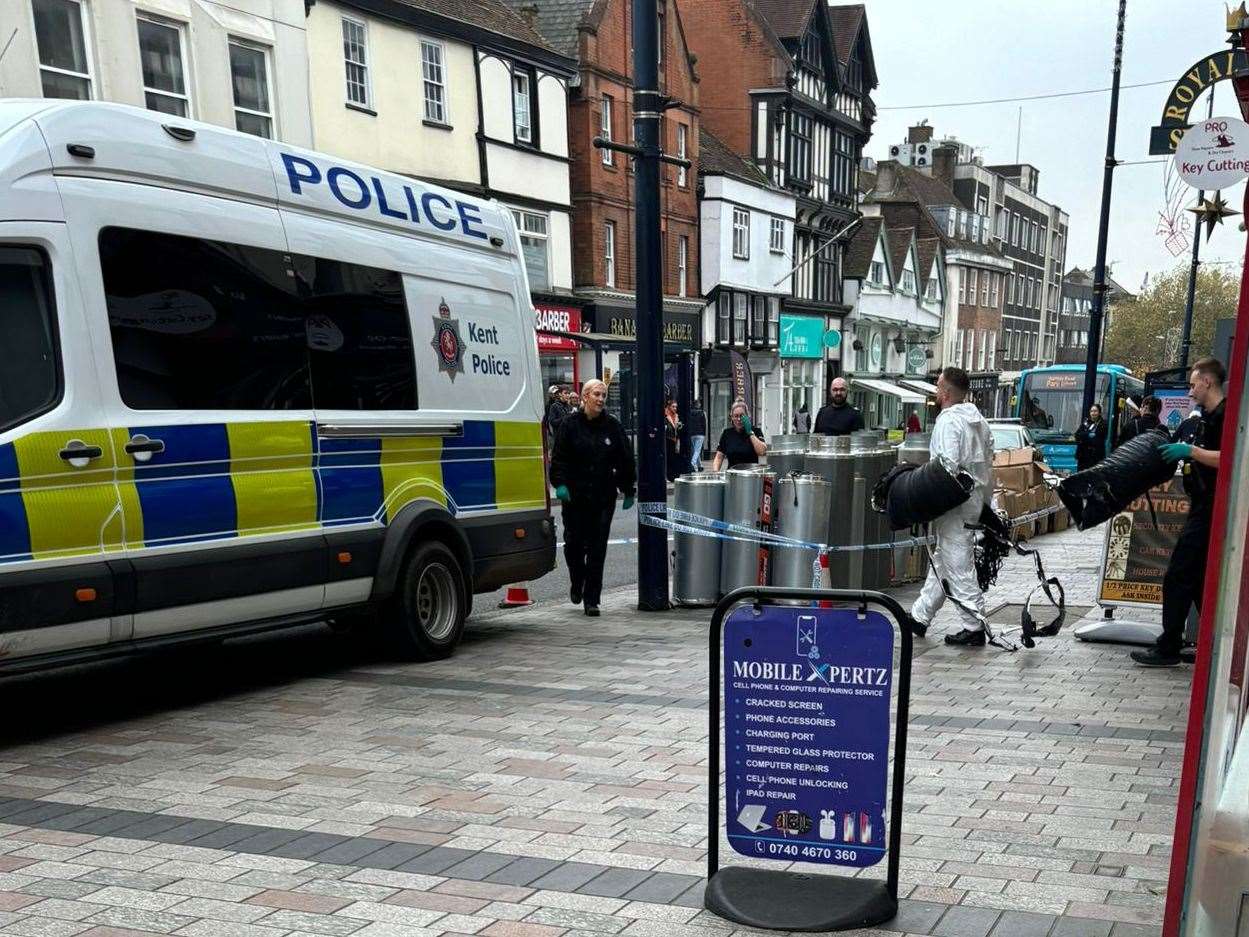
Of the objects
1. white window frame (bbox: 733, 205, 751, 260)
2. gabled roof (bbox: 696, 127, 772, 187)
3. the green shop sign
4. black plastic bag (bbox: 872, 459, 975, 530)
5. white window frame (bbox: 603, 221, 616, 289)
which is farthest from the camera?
the green shop sign

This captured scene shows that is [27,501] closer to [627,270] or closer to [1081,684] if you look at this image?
[1081,684]

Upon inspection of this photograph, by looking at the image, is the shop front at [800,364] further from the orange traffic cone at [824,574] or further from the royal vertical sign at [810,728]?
the royal vertical sign at [810,728]

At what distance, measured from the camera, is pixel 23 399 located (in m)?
5.07

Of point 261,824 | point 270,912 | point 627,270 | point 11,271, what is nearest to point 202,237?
point 11,271

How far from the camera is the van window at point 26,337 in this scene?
5.04 metres

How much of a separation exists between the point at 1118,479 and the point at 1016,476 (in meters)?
8.62

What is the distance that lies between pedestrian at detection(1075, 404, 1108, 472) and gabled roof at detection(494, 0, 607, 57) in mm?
17918

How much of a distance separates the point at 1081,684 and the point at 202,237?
566 centimetres

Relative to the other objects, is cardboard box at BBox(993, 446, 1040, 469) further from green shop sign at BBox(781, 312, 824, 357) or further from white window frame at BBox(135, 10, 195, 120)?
green shop sign at BBox(781, 312, 824, 357)

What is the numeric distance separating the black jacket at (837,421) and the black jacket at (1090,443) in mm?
10442

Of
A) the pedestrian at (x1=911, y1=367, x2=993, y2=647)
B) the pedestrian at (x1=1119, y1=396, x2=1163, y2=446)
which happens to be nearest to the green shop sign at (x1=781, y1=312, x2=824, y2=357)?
the pedestrian at (x1=1119, y1=396, x2=1163, y2=446)

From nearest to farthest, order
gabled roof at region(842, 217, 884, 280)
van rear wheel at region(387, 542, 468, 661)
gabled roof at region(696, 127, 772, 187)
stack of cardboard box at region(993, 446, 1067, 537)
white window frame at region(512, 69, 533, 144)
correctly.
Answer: van rear wheel at region(387, 542, 468, 661) < stack of cardboard box at region(993, 446, 1067, 537) < white window frame at region(512, 69, 533, 144) < gabled roof at region(696, 127, 772, 187) < gabled roof at region(842, 217, 884, 280)

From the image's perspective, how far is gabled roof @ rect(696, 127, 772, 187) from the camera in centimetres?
3909

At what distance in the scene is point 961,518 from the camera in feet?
25.7
